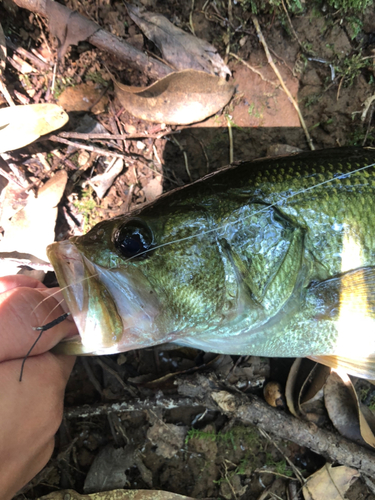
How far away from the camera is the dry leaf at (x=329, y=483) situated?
2178 millimetres

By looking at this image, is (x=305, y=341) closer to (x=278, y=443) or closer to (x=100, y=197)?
(x=278, y=443)

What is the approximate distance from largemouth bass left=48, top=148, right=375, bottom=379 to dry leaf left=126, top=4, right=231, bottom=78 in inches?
45.2

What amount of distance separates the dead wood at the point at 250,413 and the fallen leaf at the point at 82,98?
2070mm

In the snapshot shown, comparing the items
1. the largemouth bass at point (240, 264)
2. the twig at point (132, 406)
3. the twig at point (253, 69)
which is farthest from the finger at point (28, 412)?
the twig at point (253, 69)

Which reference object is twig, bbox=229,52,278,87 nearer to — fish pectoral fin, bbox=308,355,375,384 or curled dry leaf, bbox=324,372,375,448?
fish pectoral fin, bbox=308,355,375,384

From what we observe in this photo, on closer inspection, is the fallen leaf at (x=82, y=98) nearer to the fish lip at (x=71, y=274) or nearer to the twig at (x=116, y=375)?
the fish lip at (x=71, y=274)

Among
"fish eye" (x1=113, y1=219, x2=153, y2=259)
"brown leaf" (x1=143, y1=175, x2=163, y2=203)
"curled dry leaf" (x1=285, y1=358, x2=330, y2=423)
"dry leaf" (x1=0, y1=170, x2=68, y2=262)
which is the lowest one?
A: "curled dry leaf" (x1=285, y1=358, x2=330, y2=423)

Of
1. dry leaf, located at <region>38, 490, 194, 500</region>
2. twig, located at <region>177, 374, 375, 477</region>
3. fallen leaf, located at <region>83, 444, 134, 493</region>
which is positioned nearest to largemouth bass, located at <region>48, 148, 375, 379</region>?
twig, located at <region>177, 374, 375, 477</region>

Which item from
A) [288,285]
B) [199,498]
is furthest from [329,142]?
[199,498]

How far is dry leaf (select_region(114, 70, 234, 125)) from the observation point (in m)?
2.18

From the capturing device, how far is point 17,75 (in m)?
2.21

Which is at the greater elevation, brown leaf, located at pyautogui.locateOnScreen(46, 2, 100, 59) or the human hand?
brown leaf, located at pyautogui.locateOnScreen(46, 2, 100, 59)

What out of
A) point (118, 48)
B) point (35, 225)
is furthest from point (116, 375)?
point (118, 48)

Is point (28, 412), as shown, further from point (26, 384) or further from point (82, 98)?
point (82, 98)
